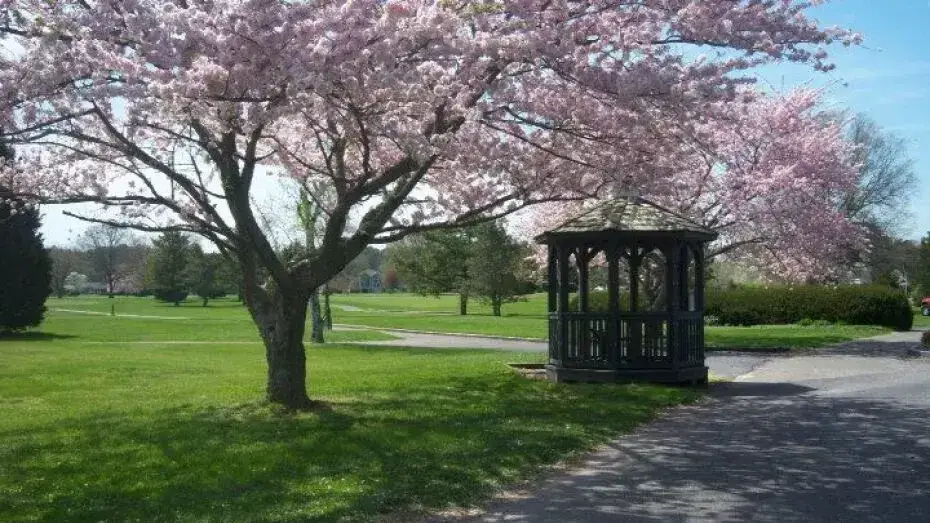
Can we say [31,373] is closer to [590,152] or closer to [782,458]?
[590,152]

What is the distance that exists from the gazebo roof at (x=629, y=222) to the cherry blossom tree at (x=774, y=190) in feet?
19.7

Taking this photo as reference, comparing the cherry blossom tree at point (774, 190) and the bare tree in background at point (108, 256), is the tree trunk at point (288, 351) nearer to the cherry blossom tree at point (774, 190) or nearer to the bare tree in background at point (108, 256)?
the cherry blossom tree at point (774, 190)

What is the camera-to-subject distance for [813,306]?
38.7 meters

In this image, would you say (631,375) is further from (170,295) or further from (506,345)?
(170,295)

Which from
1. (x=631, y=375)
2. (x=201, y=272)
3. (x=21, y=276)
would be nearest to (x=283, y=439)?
(x=631, y=375)

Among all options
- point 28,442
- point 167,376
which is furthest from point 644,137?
point 167,376

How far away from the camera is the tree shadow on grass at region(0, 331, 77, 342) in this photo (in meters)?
33.0

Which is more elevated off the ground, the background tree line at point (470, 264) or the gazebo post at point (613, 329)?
the background tree line at point (470, 264)

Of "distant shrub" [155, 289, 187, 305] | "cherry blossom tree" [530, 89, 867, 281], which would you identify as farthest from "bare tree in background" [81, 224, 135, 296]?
"cherry blossom tree" [530, 89, 867, 281]

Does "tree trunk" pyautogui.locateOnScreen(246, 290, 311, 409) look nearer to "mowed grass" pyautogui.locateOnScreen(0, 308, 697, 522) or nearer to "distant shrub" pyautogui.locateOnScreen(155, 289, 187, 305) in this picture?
"mowed grass" pyautogui.locateOnScreen(0, 308, 697, 522)

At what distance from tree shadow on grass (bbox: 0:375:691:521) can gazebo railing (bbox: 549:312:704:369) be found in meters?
1.44

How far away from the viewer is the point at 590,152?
1370 cm

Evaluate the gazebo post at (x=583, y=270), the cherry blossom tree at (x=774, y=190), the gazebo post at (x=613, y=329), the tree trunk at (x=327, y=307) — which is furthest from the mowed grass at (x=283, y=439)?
the tree trunk at (x=327, y=307)

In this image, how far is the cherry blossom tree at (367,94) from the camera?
916 centimetres
